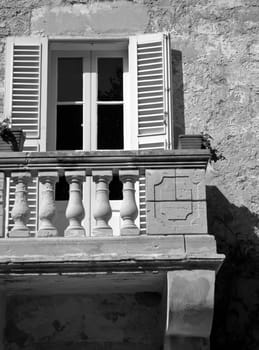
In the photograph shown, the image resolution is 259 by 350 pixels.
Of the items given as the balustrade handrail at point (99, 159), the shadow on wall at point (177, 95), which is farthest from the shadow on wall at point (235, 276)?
the balustrade handrail at point (99, 159)

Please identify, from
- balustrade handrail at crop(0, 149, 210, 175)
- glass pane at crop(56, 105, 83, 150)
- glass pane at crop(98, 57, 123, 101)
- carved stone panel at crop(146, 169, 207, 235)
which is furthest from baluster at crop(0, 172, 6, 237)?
glass pane at crop(98, 57, 123, 101)

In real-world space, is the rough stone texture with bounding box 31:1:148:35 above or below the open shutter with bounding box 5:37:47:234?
above

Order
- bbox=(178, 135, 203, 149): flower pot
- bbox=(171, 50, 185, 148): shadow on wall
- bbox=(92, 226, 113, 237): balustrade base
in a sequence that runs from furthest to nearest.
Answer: bbox=(171, 50, 185, 148): shadow on wall, bbox=(178, 135, 203, 149): flower pot, bbox=(92, 226, 113, 237): balustrade base

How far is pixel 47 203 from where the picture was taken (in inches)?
301

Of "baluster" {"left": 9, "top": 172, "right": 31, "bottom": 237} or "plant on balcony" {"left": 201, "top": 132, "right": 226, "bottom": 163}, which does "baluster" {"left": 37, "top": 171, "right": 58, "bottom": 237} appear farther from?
"plant on balcony" {"left": 201, "top": 132, "right": 226, "bottom": 163}

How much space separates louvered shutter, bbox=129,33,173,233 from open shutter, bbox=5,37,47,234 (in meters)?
0.96

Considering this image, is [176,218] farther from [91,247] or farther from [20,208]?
[20,208]

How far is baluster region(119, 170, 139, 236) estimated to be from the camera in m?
7.55

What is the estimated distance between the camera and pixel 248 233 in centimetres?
877

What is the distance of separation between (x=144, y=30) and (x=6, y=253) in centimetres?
328

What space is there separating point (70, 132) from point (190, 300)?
2710 millimetres

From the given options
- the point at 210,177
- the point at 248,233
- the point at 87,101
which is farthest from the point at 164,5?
the point at 248,233

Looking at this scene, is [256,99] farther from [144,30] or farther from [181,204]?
[181,204]

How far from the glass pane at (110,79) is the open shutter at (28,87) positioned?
2.06 feet
